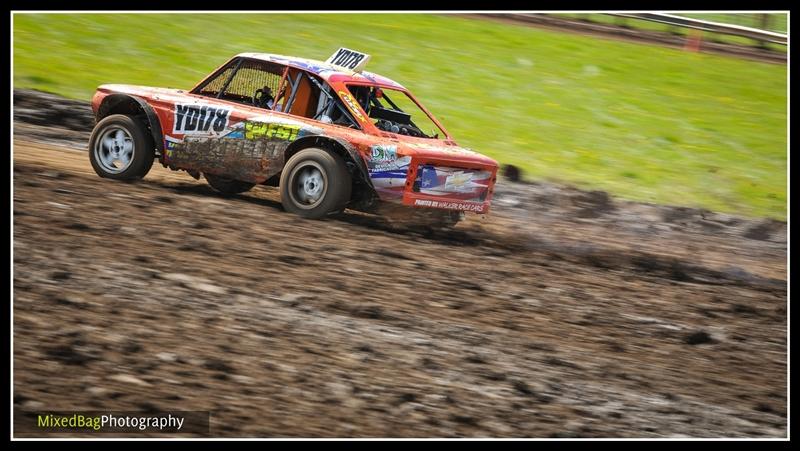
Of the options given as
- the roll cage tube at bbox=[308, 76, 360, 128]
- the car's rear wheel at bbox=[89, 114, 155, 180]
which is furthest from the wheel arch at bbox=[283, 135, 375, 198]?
the car's rear wheel at bbox=[89, 114, 155, 180]

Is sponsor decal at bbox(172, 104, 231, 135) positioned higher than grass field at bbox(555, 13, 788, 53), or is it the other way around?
grass field at bbox(555, 13, 788, 53)

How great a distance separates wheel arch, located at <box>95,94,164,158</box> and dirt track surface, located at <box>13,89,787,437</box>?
1.76 feet

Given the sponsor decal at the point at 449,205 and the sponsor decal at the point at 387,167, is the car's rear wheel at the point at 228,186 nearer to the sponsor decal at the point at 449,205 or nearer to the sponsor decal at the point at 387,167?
the sponsor decal at the point at 387,167

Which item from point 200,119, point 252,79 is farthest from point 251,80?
point 200,119

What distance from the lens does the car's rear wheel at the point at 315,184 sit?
8.99m

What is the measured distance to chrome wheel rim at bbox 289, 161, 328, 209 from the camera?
9.09 m

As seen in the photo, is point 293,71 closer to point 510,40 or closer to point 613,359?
point 613,359

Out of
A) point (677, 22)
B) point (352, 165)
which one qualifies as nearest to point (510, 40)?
point (677, 22)

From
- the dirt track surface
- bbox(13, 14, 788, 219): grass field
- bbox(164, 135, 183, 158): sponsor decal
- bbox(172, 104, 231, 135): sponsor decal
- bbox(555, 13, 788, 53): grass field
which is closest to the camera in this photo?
the dirt track surface

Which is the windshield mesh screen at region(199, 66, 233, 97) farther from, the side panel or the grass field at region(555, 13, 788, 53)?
the grass field at region(555, 13, 788, 53)

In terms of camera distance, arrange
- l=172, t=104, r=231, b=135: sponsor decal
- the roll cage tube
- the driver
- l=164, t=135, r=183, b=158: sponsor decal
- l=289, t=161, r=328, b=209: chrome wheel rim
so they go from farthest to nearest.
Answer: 1. the driver
2. l=164, t=135, r=183, b=158: sponsor decal
3. l=172, t=104, r=231, b=135: sponsor decal
4. the roll cage tube
5. l=289, t=161, r=328, b=209: chrome wheel rim

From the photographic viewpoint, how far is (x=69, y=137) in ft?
41.4

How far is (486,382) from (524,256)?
3.30 meters

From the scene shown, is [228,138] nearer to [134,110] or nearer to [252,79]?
[252,79]
